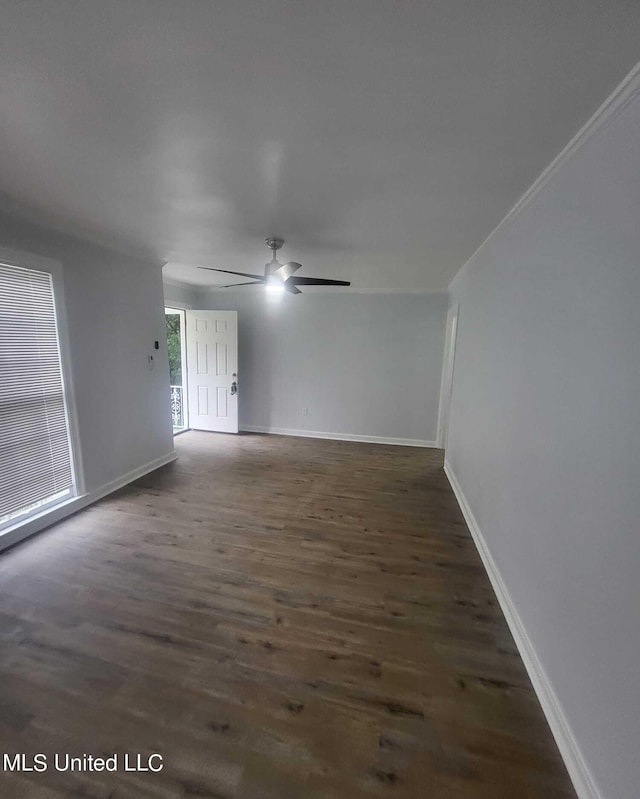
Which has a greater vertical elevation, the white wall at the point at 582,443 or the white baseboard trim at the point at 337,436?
the white wall at the point at 582,443

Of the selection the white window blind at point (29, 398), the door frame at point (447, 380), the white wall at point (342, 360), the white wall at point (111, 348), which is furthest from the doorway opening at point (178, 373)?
the door frame at point (447, 380)

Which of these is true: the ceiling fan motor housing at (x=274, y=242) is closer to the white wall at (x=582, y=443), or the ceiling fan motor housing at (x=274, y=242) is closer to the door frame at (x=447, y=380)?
the white wall at (x=582, y=443)

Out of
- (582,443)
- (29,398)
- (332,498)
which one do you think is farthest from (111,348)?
(582,443)

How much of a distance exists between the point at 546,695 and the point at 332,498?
2229 millimetres

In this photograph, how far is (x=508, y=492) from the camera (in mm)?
2100

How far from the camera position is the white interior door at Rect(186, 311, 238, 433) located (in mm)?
5566

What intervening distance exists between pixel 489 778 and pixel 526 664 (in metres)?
0.59

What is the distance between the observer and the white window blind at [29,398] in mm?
2543

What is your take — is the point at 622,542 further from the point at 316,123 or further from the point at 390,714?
the point at 316,123

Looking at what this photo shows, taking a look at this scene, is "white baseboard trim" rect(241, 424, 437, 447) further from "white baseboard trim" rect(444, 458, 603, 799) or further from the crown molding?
the crown molding

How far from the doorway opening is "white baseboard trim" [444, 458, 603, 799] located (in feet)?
14.6

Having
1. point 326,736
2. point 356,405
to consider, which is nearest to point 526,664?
point 326,736

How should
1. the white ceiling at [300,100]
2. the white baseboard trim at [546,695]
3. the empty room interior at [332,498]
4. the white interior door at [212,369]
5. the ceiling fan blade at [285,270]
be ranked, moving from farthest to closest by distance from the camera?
the white interior door at [212,369], the ceiling fan blade at [285,270], the white baseboard trim at [546,695], the empty room interior at [332,498], the white ceiling at [300,100]

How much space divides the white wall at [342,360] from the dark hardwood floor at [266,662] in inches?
97.9
